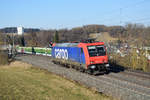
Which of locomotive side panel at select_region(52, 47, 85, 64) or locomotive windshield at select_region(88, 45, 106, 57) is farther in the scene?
locomotive side panel at select_region(52, 47, 85, 64)

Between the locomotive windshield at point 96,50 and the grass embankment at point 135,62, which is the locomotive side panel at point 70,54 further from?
the grass embankment at point 135,62

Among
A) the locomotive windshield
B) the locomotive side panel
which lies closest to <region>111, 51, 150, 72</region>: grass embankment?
the locomotive windshield

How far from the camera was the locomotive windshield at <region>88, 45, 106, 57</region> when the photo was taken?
20.4 m

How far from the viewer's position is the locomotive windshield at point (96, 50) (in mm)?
20375

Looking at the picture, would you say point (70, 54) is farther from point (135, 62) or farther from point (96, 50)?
point (135, 62)

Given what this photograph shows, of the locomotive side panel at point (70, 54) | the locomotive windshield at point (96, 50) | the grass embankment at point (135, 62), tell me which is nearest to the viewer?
the locomotive windshield at point (96, 50)

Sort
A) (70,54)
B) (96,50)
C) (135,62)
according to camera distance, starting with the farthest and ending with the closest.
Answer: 1. (70,54)
2. (135,62)
3. (96,50)

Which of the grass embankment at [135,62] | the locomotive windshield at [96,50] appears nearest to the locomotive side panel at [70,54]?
the locomotive windshield at [96,50]

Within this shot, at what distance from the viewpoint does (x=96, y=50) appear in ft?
67.6

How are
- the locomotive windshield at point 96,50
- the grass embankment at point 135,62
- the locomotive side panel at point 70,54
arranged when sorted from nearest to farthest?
the locomotive windshield at point 96,50 < the locomotive side panel at point 70,54 < the grass embankment at point 135,62

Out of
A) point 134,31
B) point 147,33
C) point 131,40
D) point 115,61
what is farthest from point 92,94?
point 134,31

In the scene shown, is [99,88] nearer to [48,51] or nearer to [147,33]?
[147,33]

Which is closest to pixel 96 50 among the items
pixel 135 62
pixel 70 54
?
pixel 70 54

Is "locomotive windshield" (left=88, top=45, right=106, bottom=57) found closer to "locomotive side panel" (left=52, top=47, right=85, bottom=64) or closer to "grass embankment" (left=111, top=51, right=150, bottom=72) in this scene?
"locomotive side panel" (left=52, top=47, right=85, bottom=64)
